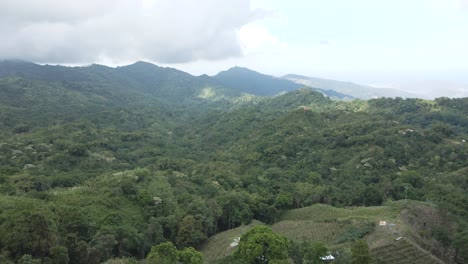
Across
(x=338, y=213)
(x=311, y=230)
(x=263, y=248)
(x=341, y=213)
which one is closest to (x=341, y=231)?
(x=311, y=230)

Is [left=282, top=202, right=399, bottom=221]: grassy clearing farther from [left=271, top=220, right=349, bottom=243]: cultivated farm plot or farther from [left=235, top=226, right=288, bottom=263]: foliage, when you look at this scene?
[left=235, top=226, right=288, bottom=263]: foliage

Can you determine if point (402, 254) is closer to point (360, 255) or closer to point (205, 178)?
point (360, 255)

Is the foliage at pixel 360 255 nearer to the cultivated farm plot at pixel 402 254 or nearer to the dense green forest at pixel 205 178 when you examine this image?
the dense green forest at pixel 205 178

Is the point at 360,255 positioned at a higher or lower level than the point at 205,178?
higher

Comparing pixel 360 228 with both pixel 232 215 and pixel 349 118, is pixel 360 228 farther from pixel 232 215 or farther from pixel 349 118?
pixel 349 118

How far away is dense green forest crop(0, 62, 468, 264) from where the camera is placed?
1502 inches

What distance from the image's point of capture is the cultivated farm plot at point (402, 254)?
35250mm

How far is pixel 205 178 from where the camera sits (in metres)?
70.6

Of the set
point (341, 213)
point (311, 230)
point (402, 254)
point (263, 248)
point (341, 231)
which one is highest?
point (263, 248)

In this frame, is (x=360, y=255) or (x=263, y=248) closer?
(x=360, y=255)

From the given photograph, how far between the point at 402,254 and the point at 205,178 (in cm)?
4032

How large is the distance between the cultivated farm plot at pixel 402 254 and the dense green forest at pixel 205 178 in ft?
12.0

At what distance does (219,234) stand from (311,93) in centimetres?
13227

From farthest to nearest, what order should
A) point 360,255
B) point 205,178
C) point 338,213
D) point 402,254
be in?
point 205,178 → point 338,213 → point 402,254 → point 360,255
